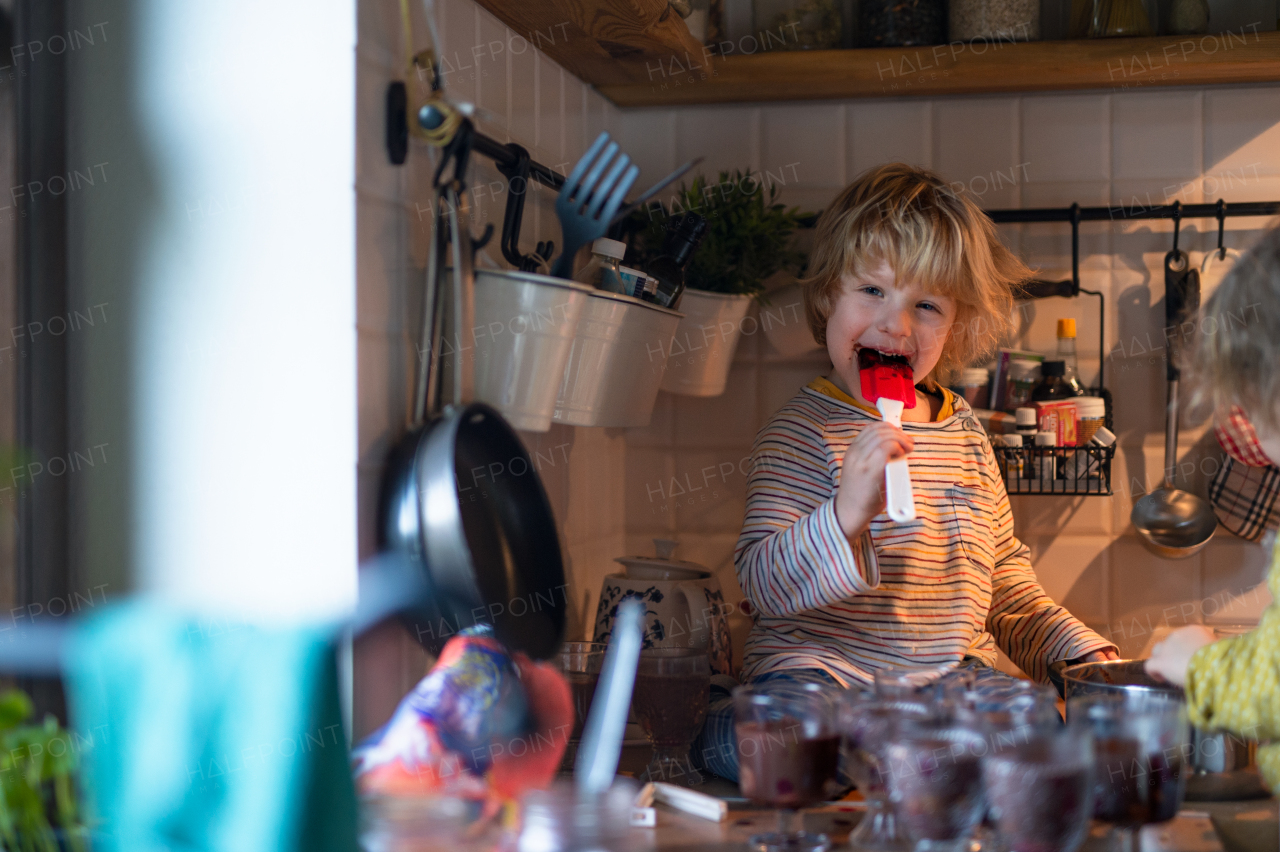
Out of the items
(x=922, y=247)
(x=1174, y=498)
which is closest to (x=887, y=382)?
(x=922, y=247)

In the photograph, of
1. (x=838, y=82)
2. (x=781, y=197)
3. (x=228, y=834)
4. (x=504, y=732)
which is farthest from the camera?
(x=781, y=197)

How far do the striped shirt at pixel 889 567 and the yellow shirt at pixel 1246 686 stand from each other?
1.12ft

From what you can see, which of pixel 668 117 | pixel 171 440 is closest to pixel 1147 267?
pixel 668 117

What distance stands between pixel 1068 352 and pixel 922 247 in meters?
0.35

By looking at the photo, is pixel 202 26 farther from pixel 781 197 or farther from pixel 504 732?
pixel 781 197

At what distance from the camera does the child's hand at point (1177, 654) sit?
97 cm

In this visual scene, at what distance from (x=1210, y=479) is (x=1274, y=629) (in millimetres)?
656

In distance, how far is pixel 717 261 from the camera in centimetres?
141

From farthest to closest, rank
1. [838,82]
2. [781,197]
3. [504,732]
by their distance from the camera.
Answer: [781,197] < [838,82] < [504,732]

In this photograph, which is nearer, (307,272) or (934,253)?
(307,272)

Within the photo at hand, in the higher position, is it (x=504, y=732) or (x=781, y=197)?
(x=781, y=197)

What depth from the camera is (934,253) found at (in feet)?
4.26

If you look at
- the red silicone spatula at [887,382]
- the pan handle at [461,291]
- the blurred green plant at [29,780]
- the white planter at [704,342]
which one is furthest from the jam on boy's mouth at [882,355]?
the blurred green plant at [29,780]

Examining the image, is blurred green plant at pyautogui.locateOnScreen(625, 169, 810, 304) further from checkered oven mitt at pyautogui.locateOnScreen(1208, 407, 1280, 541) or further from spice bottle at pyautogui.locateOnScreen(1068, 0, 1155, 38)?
checkered oven mitt at pyautogui.locateOnScreen(1208, 407, 1280, 541)
